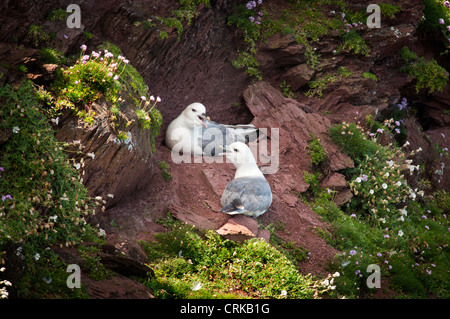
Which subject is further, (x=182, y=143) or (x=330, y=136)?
(x=330, y=136)

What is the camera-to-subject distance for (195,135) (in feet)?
25.4

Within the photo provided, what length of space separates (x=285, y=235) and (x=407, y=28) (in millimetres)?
5876

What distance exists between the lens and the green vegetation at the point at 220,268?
537 cm

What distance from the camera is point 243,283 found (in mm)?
5621

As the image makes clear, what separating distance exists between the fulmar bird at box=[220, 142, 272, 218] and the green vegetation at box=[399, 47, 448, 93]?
553 cm

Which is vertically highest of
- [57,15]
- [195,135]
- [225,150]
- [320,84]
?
[320,84]

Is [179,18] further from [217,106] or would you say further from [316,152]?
[316,152]

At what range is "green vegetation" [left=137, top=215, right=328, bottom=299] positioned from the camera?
5.37 metres

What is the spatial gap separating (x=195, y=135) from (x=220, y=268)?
2.65 metres

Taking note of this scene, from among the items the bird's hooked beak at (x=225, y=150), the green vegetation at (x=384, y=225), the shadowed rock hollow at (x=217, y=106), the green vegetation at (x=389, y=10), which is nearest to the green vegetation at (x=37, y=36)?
the shadowed rock hollow at (x=217, y=106)

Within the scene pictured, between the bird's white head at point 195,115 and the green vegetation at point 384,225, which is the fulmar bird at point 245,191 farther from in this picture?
the green vegetation at point 384,225

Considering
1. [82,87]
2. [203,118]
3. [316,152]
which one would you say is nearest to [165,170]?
[203,118]

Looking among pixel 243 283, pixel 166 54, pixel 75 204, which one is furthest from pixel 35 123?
pixel 166 54

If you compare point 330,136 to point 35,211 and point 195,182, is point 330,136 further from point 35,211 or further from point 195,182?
point 35,211
